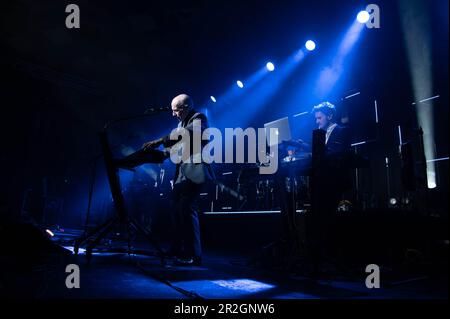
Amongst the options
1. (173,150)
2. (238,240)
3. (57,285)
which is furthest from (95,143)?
(57,285)

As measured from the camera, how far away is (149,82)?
30.2ft

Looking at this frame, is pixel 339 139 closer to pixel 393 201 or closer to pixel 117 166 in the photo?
pixel 117 166

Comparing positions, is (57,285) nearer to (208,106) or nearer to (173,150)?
(173,150)

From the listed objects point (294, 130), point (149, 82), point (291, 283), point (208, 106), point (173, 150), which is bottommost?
point (291, 283)

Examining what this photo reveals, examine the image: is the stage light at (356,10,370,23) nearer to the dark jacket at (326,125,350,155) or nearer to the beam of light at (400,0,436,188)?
the beam of light at (400,0,436,188)

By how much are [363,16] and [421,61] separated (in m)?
1.52

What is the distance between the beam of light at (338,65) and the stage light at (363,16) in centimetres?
16

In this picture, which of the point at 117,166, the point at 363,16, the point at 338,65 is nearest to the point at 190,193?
the point at 117,166

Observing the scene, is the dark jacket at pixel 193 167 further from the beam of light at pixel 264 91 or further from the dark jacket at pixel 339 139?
the beam of light at pixel 264 91

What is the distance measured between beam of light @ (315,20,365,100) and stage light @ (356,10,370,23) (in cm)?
16

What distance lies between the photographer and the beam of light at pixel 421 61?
18.9ft

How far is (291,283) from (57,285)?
5.59 ft

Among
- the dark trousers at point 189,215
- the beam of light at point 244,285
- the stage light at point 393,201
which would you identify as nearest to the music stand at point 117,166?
the dark trousers at point 189,215
